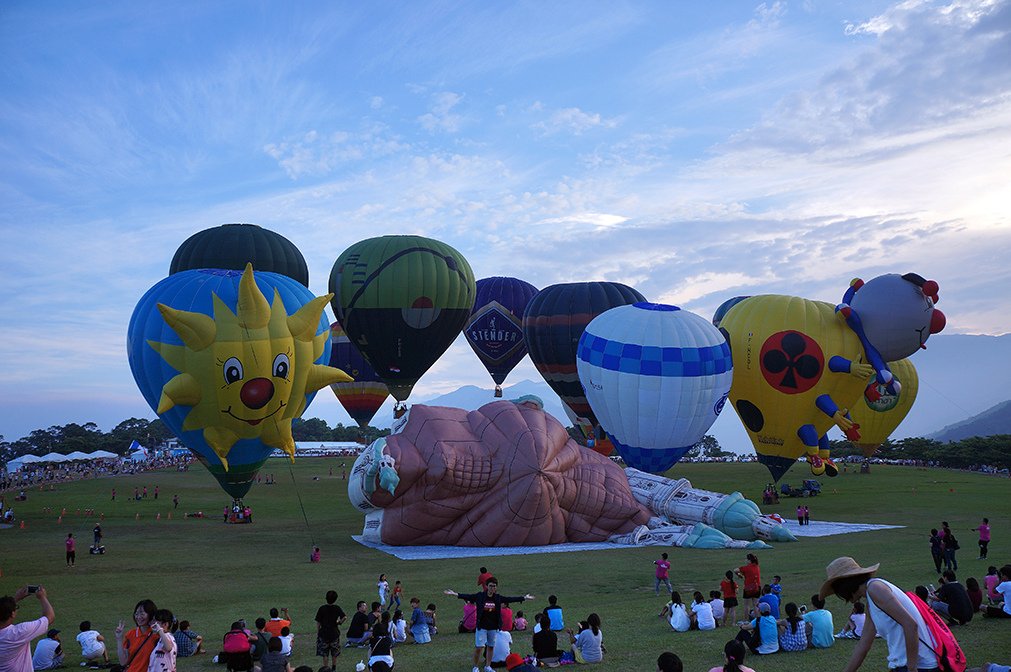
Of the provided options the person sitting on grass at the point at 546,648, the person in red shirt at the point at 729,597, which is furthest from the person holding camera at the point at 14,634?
the person in red shirt at the point at 729,597

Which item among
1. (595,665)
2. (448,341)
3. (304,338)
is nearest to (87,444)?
(448,341)

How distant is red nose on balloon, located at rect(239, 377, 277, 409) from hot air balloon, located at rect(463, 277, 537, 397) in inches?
1185

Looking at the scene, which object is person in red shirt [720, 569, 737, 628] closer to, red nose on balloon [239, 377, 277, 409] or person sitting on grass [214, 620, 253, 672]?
person sitting on grass [214, 620, 253, 672]

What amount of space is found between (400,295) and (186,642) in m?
26.7

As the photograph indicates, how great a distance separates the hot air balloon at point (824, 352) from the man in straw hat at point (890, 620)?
26.9 metres

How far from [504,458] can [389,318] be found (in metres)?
15.3

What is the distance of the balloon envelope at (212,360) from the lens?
22500 mm

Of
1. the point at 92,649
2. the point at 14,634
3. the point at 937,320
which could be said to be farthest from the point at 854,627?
the point at 937,320

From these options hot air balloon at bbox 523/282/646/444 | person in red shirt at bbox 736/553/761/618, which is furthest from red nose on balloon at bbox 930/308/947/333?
person in red shirt at bbox 736/553/761/618

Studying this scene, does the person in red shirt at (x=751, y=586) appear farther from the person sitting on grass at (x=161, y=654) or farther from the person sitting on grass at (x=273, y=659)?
the person sitting on grass at (x=161, y=654)

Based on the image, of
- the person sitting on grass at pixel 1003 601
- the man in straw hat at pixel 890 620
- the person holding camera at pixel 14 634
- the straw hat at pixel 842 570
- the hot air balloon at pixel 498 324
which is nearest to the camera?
the man in straw hat at pixel 890 620

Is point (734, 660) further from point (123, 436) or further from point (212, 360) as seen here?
point (123, 436)

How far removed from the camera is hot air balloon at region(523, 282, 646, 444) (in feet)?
134

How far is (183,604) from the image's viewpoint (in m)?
15.9
